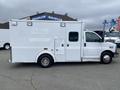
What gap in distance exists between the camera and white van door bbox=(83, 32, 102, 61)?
1058cm

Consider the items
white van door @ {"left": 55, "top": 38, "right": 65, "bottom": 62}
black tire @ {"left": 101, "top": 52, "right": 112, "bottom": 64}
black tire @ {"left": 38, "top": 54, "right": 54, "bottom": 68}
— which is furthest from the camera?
black tire @ {"left": 101, "top": 52, "right": 112, "bottom": 64}

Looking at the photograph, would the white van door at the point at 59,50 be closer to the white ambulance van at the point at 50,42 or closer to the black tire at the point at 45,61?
the white ambulance van at the point at 50,42

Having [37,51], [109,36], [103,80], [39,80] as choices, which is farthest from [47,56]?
[109,36]

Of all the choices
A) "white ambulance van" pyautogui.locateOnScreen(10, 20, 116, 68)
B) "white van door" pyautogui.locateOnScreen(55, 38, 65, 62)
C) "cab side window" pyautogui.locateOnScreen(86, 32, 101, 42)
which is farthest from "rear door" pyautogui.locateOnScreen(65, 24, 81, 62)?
"cab side window" pyautogui.locateOnScreen(86, 32, 101, 42)

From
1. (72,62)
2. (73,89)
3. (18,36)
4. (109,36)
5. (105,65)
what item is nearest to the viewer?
(73,89)

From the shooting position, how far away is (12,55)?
9.90 metres

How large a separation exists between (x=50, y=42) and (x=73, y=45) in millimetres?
1289

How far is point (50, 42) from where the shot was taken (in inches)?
399

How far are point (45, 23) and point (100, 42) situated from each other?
11.0 feet

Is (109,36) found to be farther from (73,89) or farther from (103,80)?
(73,89)

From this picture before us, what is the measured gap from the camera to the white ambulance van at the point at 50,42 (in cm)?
991

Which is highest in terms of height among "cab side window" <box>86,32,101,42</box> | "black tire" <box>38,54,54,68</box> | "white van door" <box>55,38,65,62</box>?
"cab side window" <box>86,32,101,42</box>

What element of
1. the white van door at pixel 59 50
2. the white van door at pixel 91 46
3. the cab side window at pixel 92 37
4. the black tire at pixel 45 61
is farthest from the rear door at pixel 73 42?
the black tire at pixel 45 61

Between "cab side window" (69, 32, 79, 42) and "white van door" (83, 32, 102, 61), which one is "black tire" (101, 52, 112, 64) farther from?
"cab side window" (69, 32, 79, 42)
